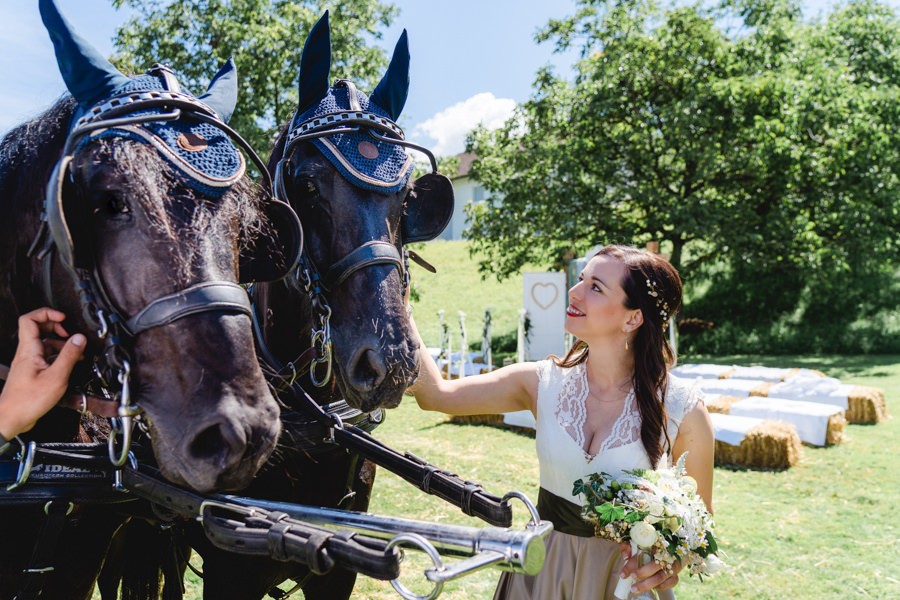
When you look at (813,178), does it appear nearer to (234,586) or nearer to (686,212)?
(686,212)

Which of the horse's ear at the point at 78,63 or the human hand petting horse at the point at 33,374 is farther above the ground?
the horse's ear at the point at 78,63

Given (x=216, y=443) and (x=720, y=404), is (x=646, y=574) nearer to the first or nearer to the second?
(x=216, y=443)

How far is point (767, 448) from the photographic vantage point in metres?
6.90

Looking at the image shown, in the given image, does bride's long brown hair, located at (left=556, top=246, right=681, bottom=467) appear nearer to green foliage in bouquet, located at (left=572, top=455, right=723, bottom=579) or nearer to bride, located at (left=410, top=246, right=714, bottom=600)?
bride, located at (left=410, top=246, right=714, bottom=600)

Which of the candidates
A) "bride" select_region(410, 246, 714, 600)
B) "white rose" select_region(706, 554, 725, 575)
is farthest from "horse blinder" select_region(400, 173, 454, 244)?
"white rose" select_region(706, 554, 725, 575)

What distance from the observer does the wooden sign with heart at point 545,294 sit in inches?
448

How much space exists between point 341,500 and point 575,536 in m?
0.92

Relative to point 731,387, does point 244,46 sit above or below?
above

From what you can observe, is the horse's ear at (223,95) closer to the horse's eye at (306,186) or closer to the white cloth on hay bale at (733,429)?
the horse's eye at (306,186)

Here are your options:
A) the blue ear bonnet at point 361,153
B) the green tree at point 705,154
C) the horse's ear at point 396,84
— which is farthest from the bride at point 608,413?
the green tree at point 705,154

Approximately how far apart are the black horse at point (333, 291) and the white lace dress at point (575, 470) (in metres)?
0.73

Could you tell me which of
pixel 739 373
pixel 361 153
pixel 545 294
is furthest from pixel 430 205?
pixel 739 373

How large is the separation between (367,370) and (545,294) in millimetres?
9703

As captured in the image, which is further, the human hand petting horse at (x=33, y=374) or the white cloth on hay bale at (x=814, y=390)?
the white cloth on hay bale at (x=814, y=390)
